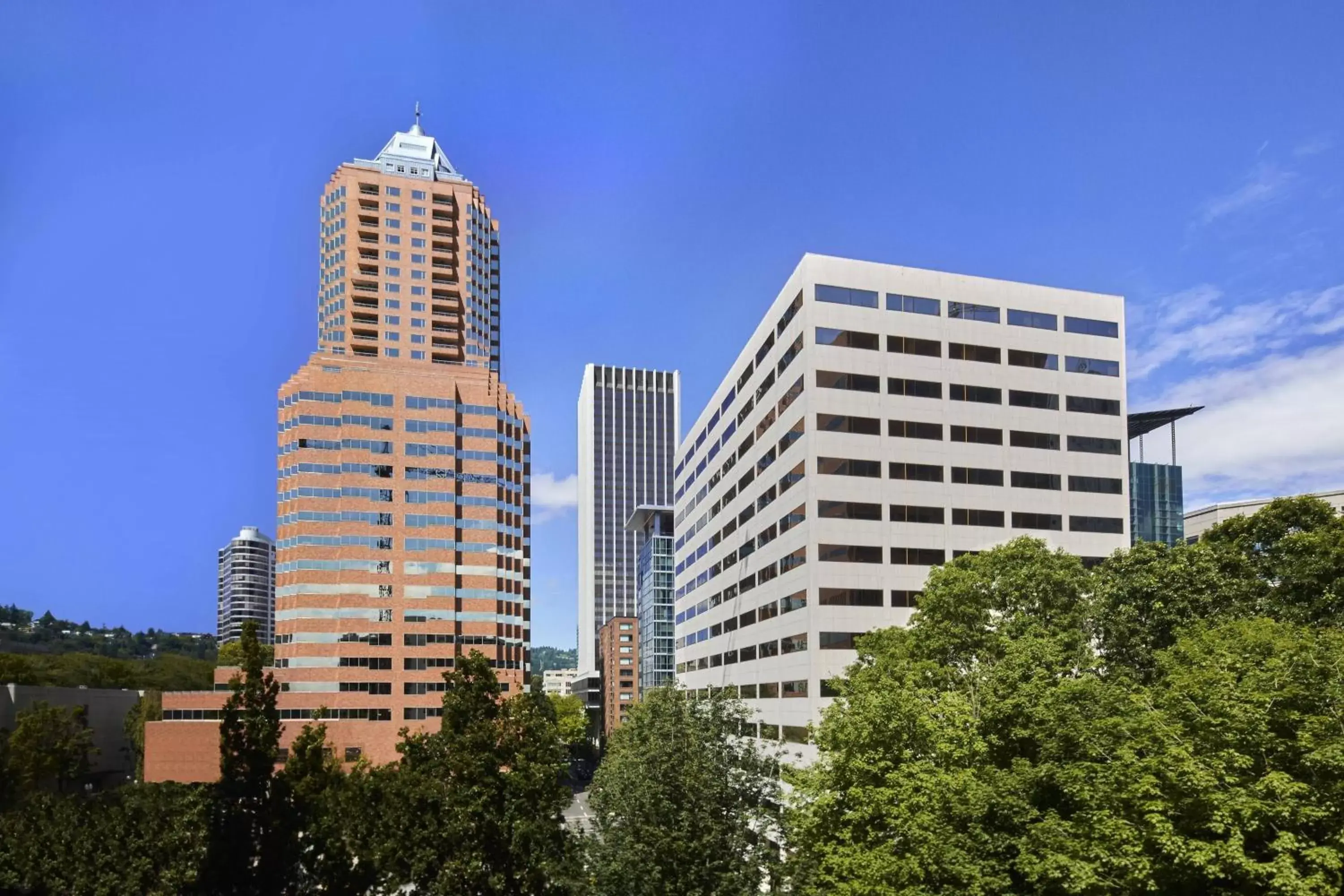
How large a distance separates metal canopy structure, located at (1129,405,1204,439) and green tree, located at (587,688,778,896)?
12349 cm

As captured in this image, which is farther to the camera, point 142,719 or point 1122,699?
point 142,719

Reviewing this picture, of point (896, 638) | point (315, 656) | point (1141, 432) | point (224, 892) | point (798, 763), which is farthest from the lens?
point (1141, 432)

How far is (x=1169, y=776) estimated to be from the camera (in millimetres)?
27062

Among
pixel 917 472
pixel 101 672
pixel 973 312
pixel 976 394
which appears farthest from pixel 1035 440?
pixel 101 672

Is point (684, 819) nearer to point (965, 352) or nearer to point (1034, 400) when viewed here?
point (965, 352)

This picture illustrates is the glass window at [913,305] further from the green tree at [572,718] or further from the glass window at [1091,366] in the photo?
the green tree at [572,718]

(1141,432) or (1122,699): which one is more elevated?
(1141,432)

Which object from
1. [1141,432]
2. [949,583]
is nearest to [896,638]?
[949,583]

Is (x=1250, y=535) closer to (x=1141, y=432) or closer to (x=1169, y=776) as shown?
(x=1169, y=776)

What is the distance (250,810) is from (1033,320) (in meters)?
68.0

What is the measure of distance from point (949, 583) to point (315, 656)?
88.1m

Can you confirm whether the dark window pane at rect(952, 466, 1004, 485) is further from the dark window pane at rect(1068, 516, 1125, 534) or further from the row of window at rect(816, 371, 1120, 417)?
the dark window pane at rect(1068, 516, 1125, 534)

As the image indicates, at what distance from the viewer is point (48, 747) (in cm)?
9750

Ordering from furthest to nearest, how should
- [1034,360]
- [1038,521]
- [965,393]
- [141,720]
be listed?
[141,720] → [1034,360] → [965,393] → [1038,521]
